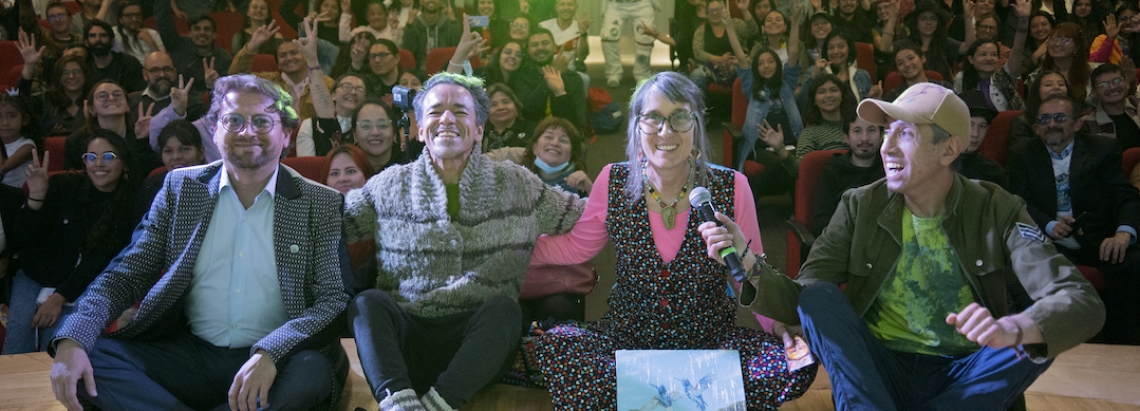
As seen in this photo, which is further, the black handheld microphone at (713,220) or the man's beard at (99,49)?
the man's beard at (99,49)

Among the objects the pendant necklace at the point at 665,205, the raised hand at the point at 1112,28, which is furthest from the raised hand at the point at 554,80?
the raised hand at the point at 1112,28

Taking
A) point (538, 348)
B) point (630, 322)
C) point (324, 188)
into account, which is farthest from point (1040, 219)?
point (324, 188)

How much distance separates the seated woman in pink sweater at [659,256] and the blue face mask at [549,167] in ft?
3.43

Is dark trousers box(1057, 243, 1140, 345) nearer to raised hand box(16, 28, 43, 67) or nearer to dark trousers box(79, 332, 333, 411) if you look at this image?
dark trousers box(79, 332, 333, 411)

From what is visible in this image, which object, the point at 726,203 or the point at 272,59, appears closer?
the point at 726,203

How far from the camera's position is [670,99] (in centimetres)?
252

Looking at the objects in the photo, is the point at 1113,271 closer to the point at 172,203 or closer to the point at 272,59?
the point at 172,203

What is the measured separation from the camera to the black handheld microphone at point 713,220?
212 cm

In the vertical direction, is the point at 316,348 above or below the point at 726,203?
below

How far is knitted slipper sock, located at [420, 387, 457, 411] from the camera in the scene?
7.47 feet

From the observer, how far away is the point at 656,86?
2545 mm

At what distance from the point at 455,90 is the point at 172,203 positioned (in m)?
0.82

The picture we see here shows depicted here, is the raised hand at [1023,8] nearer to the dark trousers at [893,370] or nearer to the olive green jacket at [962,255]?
the olive green jacket at [962,255]

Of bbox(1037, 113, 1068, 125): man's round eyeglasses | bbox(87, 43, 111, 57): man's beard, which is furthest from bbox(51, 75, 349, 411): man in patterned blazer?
bbox(87, 43, 111, 57): man's beard
